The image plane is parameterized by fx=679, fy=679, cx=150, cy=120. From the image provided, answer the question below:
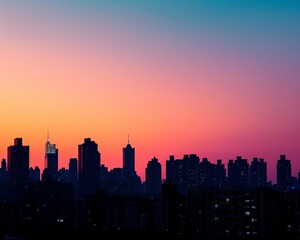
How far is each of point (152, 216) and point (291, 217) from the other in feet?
145

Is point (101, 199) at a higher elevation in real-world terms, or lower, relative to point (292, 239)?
higher

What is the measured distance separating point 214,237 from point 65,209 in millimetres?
87194

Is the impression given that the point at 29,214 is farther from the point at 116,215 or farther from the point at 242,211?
the point at 242,211

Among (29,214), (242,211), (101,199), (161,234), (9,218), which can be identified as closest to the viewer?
(242,211)

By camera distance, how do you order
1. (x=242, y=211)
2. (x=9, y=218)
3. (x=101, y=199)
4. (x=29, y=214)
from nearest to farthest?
(x=242, y=211) → (x=101, y=199) → (x=9, y=218) → (x=29, y=214)

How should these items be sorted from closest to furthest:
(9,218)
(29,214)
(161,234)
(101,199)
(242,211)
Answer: (242,211)
(161,234)
(101,199)
(9,218)
(29,214)

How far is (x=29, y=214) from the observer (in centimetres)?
19425

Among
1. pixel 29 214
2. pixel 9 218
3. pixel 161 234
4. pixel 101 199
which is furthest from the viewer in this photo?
pixel 29 214

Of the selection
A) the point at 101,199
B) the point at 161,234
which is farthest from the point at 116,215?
the point at 161,234

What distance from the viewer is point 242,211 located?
385 ft

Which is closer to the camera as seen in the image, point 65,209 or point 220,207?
point 220,207

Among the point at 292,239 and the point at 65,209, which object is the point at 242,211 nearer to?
the point at 292,239

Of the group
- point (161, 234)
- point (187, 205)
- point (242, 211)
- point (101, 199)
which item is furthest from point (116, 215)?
point (242, 211)

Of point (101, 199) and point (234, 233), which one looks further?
point (101, 199)
